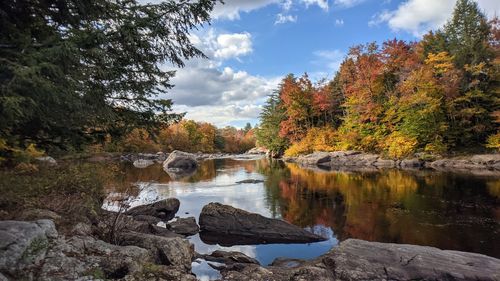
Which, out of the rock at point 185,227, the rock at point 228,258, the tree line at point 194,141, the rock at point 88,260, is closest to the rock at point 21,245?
the rock at point 88,260

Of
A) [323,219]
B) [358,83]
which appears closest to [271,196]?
[323,219]

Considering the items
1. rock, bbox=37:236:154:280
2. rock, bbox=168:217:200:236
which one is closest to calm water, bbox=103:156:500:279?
rock, bbox=168:217:200:236

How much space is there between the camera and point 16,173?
1083cm

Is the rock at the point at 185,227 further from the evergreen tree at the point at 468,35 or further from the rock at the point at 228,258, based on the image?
the evergreen tree at the point at 468,35

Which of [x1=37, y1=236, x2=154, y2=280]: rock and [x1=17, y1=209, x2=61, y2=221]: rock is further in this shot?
[x1=17, y1=209, x2=61, y2=221]: rock

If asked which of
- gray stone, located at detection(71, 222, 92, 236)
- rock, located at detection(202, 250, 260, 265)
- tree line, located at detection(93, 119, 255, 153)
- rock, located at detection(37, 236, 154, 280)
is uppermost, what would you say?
tree line, located at detection(93, 119, 255, 153)

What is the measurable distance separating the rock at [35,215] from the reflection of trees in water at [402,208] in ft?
29.2

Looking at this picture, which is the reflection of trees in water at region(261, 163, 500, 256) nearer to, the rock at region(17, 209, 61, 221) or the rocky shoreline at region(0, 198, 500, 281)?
the rocky shoreline at region(0, 198, 500, 281)

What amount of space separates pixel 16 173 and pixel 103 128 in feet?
16.8

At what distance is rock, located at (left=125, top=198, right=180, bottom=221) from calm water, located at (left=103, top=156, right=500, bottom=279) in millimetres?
556

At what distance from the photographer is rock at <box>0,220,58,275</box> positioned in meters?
4.54

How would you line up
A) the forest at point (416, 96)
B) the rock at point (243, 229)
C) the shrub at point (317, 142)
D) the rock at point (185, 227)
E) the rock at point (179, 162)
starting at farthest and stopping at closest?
the shrub at point (317, 142) < the rock at point (179, 162) < the forest at point (416, 96) < the rock at point (185, 227) < the rock at point (243, 229)

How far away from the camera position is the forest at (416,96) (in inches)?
1268

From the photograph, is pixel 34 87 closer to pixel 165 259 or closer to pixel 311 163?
pixel 165 259
